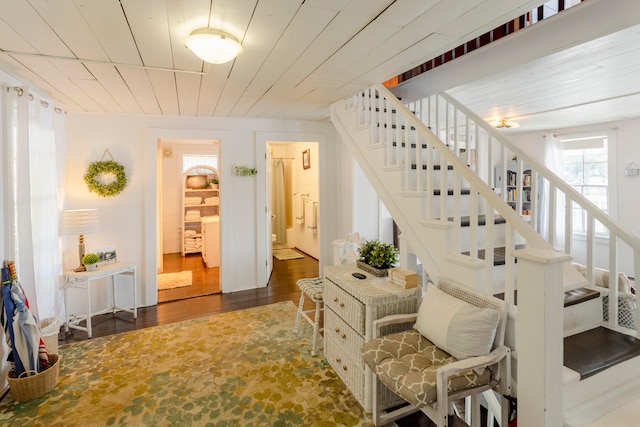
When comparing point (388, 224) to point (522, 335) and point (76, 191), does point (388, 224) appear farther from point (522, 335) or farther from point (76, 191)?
point (76, 191)

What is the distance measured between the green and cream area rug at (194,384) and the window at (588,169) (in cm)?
503

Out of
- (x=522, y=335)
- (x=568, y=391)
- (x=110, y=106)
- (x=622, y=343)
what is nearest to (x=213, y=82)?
(x=110, y=106)

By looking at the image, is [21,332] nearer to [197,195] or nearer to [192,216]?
[192,216]

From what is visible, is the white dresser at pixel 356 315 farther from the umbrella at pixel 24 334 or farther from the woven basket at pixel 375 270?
the umbrella at pixel 24 334

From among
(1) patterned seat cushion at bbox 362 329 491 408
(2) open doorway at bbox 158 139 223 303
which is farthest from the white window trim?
(2) open doorway at bbox 158 139 223 303

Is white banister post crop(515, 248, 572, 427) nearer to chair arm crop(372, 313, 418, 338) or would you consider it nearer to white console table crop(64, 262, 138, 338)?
chair arm crop(372, 313, 418, 338)

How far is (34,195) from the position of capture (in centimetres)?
258

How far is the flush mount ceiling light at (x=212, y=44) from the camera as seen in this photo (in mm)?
1685

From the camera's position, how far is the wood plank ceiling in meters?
1.53

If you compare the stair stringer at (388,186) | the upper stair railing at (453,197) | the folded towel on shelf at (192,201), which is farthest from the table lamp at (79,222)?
the folded towel on shelf at (192,201)

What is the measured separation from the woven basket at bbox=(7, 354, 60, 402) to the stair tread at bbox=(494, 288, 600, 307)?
119 inches

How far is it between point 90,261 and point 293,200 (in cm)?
440

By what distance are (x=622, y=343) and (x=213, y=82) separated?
3320 mm

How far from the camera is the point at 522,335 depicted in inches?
55.9
